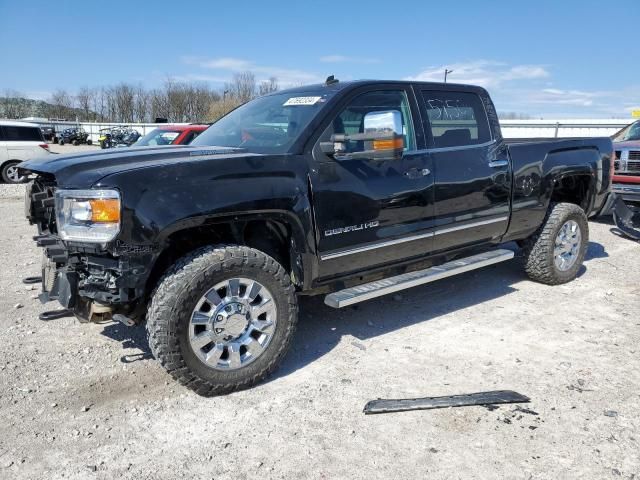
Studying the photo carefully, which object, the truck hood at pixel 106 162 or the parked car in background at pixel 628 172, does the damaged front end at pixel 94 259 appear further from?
the parked car in background at pixel 628 172

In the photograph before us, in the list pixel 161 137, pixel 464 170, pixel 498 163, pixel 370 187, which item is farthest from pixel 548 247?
pixel 161 137

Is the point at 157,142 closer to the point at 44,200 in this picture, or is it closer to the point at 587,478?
the point at 44,200

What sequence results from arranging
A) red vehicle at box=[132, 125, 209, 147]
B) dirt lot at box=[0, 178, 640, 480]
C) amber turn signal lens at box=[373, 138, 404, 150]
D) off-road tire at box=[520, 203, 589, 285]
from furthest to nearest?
red vehicle at box=[132, 125, 209, 147] < off-road tire at box=[520, 203, 589, 285] < amber turn signal lens at box=[373, 138, 404, 150] < dirt lot at box=[0, 178, 640, 480]

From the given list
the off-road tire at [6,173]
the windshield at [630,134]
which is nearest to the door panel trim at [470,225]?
the windshield at [630,134]

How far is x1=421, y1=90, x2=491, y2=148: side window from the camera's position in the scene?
14.1 feet

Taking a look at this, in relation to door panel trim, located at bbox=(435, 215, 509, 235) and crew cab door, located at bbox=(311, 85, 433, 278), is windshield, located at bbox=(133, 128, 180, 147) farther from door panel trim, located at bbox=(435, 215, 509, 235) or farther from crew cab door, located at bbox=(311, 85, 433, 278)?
door panel trim, located at bbox=(435, 215, 509, 235)

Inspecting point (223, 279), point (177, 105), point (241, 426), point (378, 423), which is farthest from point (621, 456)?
point (177, 105)

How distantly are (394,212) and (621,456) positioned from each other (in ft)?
6.78

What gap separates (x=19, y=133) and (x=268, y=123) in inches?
577

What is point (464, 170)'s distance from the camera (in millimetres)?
4371

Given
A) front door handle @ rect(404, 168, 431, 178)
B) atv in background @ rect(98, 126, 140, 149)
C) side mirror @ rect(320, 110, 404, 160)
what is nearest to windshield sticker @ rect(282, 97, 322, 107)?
side mirror @ rect(320, 110, 404, 160)

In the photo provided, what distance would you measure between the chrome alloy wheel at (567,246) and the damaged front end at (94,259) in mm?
4339

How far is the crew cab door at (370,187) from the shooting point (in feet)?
11.6

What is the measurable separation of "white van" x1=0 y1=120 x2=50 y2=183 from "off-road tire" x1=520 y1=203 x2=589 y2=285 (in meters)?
14.8
